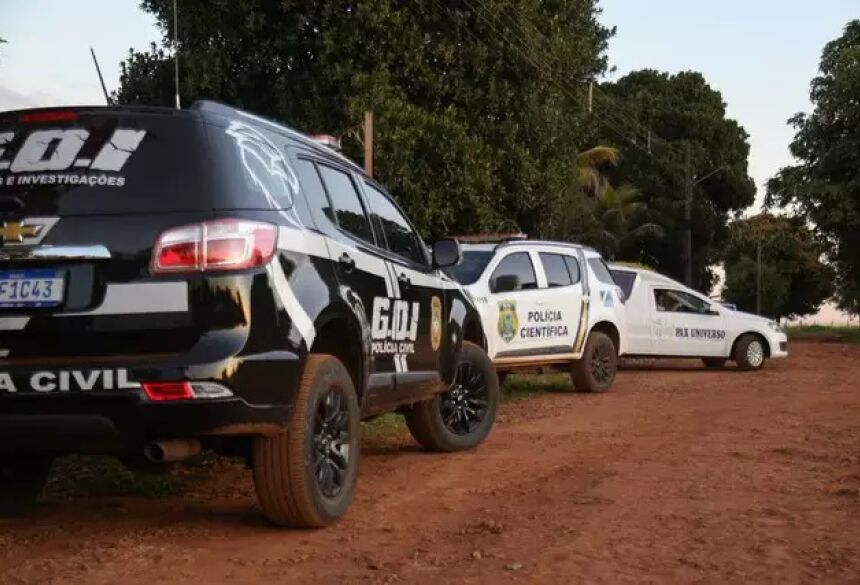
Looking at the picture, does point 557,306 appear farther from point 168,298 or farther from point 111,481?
point 168,298

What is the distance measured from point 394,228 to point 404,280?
1.58ft

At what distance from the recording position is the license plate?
444 cm

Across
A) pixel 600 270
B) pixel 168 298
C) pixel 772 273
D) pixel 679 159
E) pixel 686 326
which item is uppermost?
pixel 679 159

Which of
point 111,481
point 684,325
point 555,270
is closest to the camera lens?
point 111,481

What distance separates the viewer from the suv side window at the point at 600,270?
13766mm

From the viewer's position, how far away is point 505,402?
12438mm

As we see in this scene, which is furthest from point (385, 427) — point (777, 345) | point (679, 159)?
point (679, 159)

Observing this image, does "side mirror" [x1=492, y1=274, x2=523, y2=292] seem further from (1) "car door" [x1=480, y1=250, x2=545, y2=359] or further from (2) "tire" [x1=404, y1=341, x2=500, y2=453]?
(2) "tire" [x1=404, y1=341, x2=500, y2=453]

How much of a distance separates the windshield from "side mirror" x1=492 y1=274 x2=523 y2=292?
22cm

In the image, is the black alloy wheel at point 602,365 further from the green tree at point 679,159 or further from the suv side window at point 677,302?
the green tree at point 679,159

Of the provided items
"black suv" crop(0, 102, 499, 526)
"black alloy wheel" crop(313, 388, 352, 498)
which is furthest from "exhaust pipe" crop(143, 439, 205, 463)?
"black alloy wheel" crop(313, 388, 352, 498)

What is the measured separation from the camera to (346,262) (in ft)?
17.9

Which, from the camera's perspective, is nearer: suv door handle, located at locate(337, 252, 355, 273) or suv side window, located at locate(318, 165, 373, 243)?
suv door handle, located at locate(337, 252, 355, 273)

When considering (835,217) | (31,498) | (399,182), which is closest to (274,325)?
(31,498)
